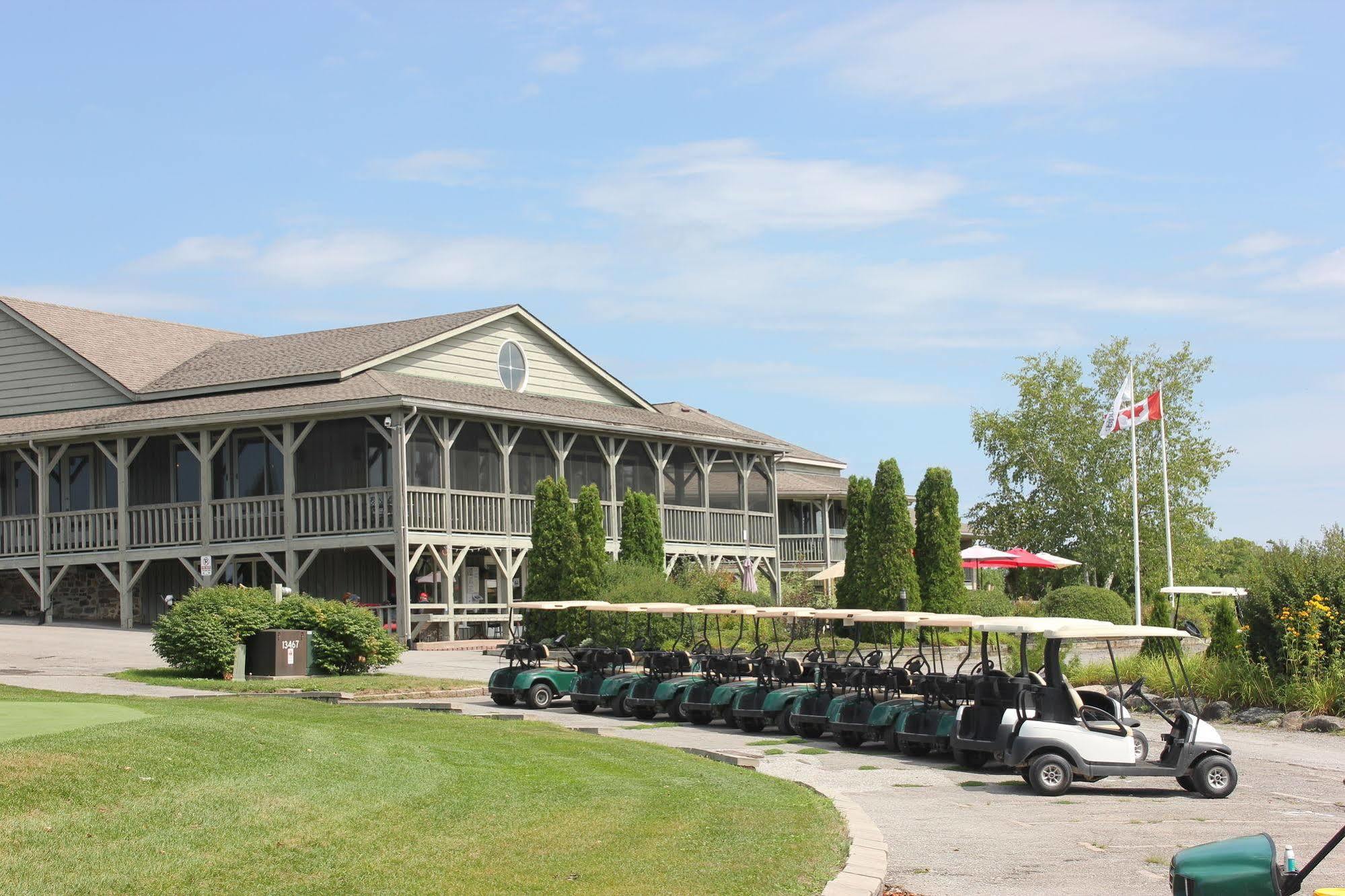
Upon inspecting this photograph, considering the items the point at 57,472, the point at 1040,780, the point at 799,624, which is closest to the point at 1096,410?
the point at 799,624

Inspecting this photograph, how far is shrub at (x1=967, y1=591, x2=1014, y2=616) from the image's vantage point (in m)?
35.8

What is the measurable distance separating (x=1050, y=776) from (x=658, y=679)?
8537 millimetres

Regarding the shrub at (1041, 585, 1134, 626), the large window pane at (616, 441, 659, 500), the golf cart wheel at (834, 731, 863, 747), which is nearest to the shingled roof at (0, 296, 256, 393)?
the large window pane at (616, 441, 659, 500)

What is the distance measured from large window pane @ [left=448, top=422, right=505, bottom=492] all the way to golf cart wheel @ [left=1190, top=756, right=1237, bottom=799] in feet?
75.6

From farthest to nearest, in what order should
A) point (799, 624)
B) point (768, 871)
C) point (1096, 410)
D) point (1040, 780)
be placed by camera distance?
1. point (1096, 410)
2. point (799, 624)
3. point (1040, 780)
4. point (768, 871)

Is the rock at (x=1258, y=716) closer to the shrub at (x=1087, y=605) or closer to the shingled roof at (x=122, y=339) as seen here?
the shrub at (x=1087, y=605)

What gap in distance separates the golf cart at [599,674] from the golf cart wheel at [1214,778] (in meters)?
9.47

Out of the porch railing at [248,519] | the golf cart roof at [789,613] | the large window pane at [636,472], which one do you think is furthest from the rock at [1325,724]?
the large window pane at [636,472]

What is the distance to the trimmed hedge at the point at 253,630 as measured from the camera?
2341 cm

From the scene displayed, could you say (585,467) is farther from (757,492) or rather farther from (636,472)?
(757,492)

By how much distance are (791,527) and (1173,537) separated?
1464 centimetres

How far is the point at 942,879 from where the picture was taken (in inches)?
382

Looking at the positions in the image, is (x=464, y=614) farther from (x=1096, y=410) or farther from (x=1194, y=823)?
(x=1096, y=410)

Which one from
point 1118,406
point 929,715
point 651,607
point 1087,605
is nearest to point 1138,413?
point 1118,406
